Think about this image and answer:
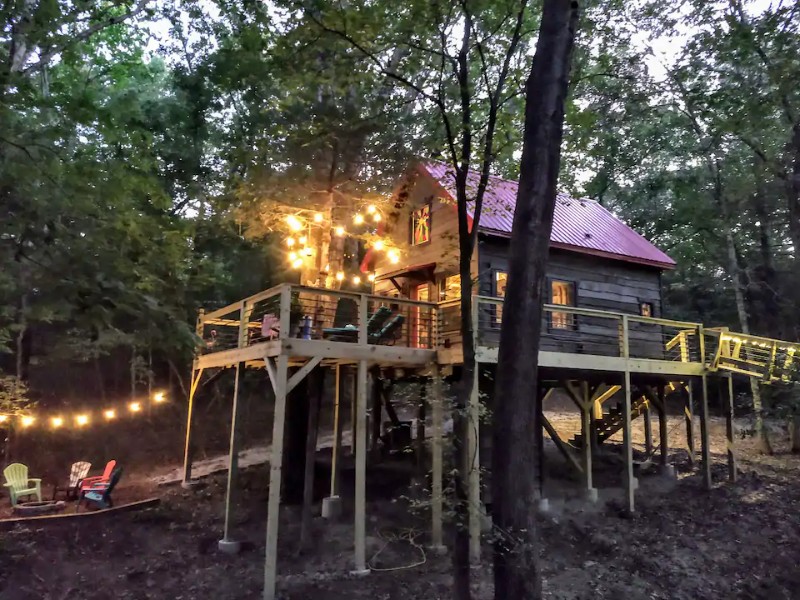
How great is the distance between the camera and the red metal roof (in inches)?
522

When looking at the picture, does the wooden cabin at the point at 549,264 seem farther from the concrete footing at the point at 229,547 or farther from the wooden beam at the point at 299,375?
the concrete footing at the point at 229,547

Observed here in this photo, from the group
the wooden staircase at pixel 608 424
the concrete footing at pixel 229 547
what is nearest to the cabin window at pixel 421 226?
the wooden staircase at pixel 608 424

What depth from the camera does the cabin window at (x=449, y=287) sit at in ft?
45.4

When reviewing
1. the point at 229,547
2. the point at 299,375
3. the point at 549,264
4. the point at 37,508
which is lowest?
the point at 229,547

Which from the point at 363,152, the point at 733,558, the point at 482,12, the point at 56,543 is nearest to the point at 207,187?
the point at 363,152

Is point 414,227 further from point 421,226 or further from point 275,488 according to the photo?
point 275,488

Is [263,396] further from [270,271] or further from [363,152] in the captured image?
[363,152]

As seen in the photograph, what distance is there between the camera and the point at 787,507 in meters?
12.9

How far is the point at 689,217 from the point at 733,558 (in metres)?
16.6

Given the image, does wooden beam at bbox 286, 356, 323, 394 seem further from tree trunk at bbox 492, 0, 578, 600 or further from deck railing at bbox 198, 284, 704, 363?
tree trunk at bbox 492, 0, 578, 600

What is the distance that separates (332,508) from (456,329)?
15.4 feet

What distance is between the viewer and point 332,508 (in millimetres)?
12148

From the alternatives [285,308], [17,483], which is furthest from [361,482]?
[17,483]

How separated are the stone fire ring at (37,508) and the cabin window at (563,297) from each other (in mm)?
12062
